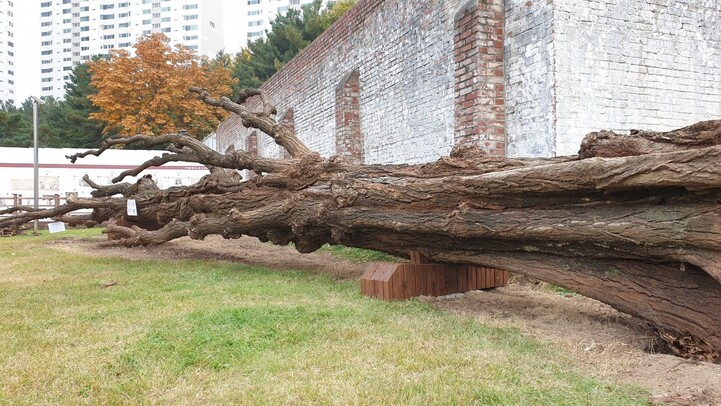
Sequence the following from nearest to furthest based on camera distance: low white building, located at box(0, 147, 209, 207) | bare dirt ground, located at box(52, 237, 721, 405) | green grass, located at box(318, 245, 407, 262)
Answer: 1. bare dirt ground, located at box(52, 237, 721, 405)
2. green grass, located at box(318, 245, 407, 262)
3. low white building, located at box(0, 147, 209, 207)

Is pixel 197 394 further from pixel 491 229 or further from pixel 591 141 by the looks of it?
pixel 591 141

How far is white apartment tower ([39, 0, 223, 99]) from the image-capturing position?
83812mm

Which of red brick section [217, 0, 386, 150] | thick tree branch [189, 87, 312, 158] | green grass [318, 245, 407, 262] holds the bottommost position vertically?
green grass [318, 245, 407, 262]

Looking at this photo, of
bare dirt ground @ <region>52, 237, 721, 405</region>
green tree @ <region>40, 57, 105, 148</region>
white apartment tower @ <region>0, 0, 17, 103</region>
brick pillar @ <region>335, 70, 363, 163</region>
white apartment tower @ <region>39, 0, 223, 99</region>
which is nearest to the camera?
bare dirt ground @ <region>52, 237, 721, 405</region>

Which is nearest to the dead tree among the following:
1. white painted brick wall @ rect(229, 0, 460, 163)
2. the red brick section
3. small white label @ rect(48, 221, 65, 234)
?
white painted brick wall @ rect(229, 0, 460, 163)

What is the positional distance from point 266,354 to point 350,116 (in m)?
8.83

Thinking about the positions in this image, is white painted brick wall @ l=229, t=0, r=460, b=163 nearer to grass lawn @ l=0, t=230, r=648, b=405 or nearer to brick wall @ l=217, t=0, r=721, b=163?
brick wall @ l=217, t=0, r=721, b=163

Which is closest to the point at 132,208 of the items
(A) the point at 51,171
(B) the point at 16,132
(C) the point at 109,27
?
(A) the point at 51,171

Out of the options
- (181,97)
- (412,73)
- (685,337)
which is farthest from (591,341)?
(181,97)

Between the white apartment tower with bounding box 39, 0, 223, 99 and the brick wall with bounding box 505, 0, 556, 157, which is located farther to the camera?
the white apartment tower with bounding box 39, 0, 223, 99

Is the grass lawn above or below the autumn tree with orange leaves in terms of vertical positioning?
below

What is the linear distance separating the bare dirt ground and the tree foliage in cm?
2647

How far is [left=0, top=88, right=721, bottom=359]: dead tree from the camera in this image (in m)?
3.04

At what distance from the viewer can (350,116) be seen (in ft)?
38.0
